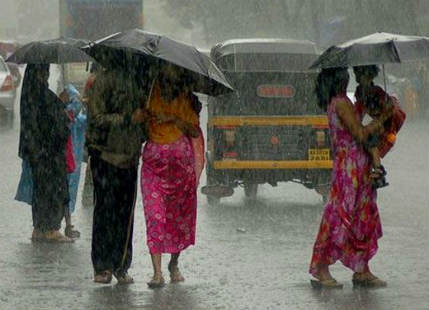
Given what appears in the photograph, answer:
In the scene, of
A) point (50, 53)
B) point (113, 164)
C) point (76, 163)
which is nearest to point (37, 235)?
point (76, 163)

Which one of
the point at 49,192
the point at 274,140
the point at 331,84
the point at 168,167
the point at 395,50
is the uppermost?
the point at 395,50

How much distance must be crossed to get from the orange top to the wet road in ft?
A: 3.42

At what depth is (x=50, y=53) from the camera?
11.2m

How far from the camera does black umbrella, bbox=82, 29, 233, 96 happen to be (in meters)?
8.80

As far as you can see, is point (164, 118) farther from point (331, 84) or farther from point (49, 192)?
point (49, 192)

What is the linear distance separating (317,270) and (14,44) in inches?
1784

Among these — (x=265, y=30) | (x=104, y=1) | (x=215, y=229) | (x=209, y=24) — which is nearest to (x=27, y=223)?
(x=215, y=229)

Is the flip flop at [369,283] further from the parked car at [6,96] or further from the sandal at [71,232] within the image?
the parked car at [6,96]

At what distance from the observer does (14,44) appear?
5312cm

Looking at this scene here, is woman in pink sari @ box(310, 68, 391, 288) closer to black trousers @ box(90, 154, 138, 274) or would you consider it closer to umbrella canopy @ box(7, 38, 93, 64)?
black trousers @ box(90, 154, 138, 274)

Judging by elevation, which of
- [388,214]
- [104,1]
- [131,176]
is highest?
[104,1]

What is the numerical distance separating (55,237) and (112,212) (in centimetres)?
256

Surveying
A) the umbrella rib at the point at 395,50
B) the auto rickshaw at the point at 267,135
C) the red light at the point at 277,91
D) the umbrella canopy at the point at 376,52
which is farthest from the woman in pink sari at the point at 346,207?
the red light at the point at 277,91

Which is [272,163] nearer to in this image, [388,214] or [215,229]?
[388,214]
